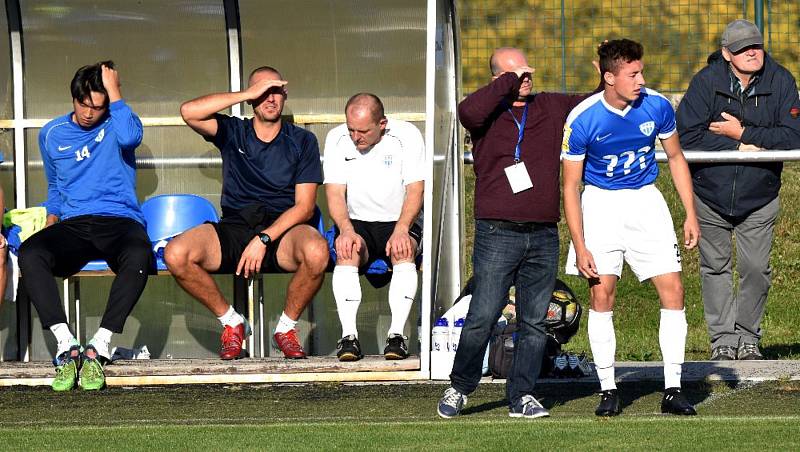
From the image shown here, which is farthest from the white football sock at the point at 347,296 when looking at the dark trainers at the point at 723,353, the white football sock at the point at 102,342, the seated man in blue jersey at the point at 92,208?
the dark trainers at the point at 723,353

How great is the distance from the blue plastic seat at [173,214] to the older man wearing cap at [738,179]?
318cm

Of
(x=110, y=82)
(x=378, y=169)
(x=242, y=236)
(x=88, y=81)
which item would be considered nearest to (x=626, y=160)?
(x=378, y=169)

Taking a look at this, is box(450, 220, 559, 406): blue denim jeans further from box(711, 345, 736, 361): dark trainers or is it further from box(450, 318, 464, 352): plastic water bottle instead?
box(711, 345, 736, 361): dark trainers

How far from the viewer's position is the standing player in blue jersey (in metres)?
6.96

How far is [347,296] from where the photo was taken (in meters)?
8.77

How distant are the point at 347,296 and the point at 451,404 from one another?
1.89 metres

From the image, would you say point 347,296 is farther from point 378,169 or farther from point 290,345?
point 378,169

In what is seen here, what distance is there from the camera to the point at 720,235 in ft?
30.6

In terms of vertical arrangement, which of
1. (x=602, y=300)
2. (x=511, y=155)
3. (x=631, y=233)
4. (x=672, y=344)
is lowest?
(x=672, y=344)

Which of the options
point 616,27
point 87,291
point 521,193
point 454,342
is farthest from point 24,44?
point 616,27

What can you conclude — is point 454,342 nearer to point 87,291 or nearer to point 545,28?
point 87,291

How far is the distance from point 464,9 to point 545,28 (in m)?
0.84

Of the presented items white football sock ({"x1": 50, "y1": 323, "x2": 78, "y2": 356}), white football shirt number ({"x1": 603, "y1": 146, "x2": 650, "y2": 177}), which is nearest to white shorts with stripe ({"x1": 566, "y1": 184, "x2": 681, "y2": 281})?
white football shirt number ({"x1": 603, "y1": 146, "x2": 650, "y2": 177})

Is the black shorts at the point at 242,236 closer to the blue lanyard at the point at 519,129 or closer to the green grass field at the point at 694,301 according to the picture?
the blue lanyard at the point at 519,129
